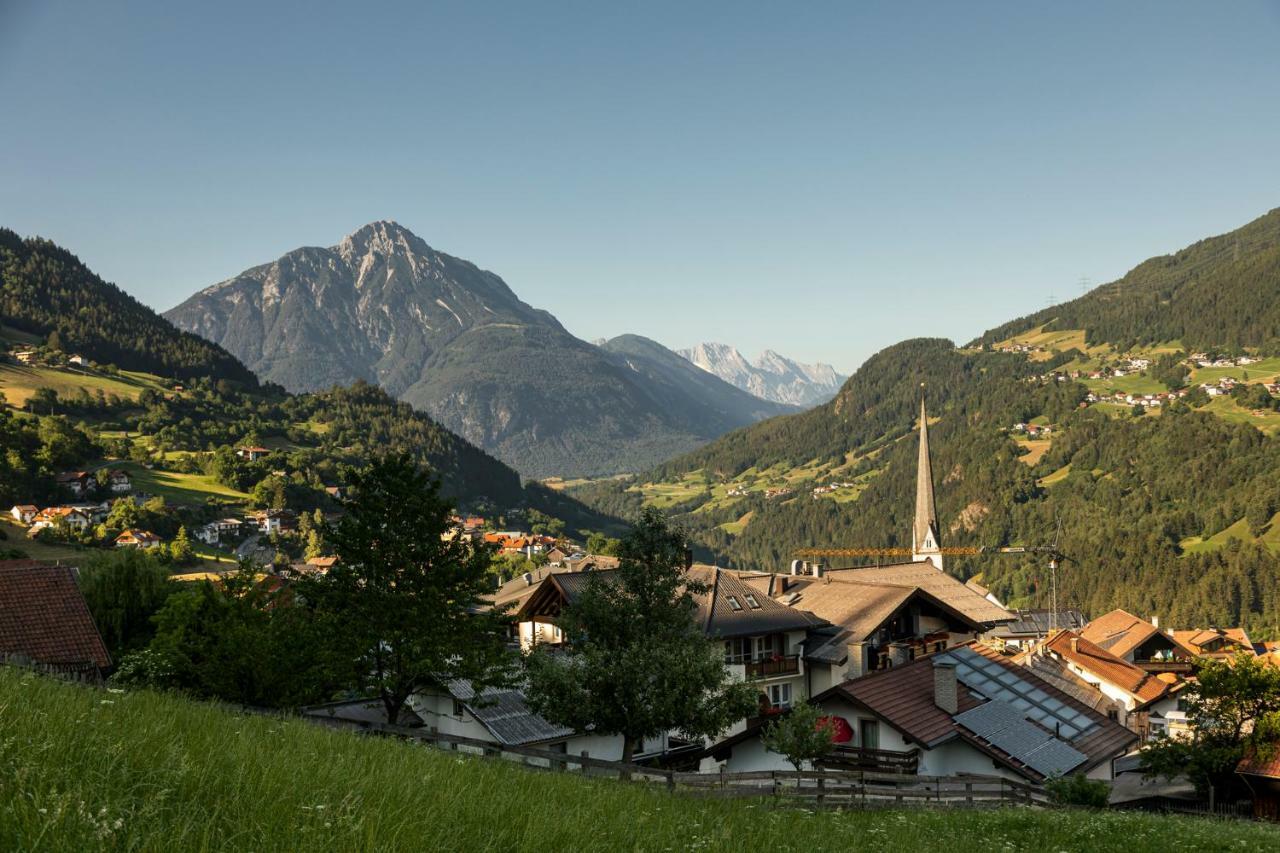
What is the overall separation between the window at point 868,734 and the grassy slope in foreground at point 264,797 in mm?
22467

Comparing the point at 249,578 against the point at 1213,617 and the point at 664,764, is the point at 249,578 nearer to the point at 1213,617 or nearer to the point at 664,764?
the point at 664,764

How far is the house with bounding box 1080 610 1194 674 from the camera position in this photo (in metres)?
72.8

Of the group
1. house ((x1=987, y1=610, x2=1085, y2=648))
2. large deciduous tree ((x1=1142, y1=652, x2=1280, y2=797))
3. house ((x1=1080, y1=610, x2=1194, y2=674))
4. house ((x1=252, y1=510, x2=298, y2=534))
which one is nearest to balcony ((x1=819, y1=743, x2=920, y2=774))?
large deciduous tree ((x1=1142, y1=652, x2=1280, y2=797))

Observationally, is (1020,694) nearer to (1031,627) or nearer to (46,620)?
(46,620)

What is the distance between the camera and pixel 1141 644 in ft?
251

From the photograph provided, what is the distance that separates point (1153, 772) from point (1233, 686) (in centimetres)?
447

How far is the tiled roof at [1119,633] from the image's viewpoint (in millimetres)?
75125

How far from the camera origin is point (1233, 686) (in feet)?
103

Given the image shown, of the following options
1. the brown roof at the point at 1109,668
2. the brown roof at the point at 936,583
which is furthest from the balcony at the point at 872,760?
the brown roof at the point at 1109,668

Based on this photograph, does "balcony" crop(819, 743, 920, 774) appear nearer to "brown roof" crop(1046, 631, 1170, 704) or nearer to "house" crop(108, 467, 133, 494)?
"brown roof" crop(1046, 631, 1170, 704)

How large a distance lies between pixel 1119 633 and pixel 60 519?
11029 centimetres

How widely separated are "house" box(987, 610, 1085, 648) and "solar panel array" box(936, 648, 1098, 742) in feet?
182

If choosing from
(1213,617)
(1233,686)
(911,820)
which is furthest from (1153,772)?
(1213,617)

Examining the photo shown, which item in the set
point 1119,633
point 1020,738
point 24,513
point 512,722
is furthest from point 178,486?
point 1020,738
